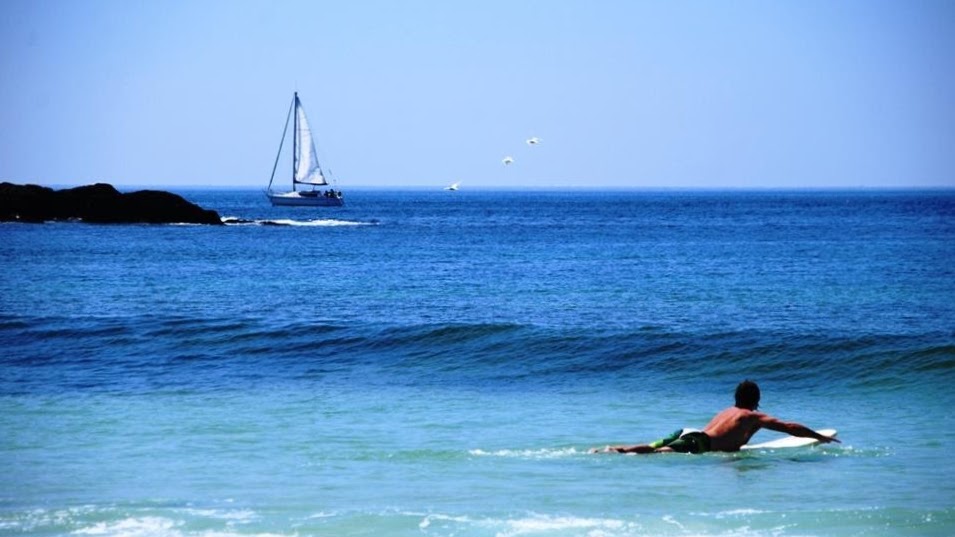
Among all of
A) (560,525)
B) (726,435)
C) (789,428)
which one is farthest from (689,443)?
(560,525)

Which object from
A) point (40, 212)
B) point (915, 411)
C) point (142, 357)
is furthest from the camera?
point (40, 212)

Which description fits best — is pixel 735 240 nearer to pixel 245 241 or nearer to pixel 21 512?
pixel 245 241

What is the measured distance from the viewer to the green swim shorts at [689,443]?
14.6 meters

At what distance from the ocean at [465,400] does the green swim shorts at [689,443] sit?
0.58ft

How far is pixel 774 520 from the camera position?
11641mm

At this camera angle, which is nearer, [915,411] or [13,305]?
[915,411]

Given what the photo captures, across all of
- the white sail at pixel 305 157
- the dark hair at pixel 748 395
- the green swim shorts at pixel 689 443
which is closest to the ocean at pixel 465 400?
the green swim shorts at pixel 689 443

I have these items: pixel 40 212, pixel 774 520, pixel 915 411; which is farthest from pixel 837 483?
pixel 40 212

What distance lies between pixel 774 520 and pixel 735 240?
64.4 metres

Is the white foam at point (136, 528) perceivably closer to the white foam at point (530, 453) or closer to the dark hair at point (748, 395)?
the white foam at point (530, 453)

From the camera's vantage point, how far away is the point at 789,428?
14531 millimetres

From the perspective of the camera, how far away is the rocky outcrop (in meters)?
88.7

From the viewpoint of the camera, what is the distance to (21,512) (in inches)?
476

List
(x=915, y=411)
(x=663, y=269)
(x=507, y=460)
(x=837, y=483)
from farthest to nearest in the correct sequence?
(x=663, y=269)
(x=915, y=411)
(x=507, y=460)
(x=837, y=483)
